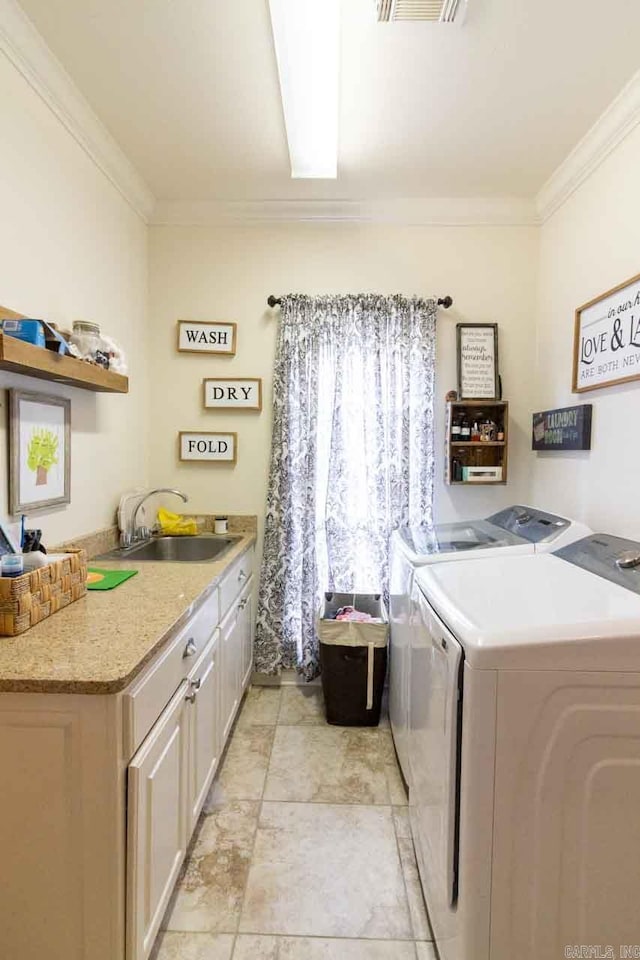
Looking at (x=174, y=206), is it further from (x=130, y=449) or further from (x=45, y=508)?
(x=45, y=508)

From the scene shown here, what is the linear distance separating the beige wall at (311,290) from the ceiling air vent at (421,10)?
1.15m

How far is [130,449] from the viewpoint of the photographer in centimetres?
245

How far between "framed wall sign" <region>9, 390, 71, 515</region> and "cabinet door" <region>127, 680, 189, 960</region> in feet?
2.75

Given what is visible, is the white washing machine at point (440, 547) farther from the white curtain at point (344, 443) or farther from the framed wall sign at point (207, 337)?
the framed wall sign at point (207, 337)

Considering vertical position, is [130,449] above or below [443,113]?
below

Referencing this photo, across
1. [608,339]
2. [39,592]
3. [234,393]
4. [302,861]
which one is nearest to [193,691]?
[39,592]

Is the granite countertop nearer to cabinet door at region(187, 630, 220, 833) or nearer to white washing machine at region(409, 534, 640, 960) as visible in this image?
cabinet door at region(187, 630, 220, 833)

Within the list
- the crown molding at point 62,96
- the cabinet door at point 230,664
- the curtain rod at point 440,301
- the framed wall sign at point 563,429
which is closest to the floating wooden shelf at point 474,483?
the framed wall sign at point 563,429

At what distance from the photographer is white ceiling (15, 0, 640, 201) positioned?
148 centimetres

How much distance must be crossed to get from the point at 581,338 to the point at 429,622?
155 cm

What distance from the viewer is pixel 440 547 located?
6.43ft

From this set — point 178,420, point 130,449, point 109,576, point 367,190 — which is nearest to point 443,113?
point 367,190

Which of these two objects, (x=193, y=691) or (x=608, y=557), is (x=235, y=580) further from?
(x=608, y=557)

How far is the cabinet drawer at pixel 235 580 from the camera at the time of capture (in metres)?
1.92
